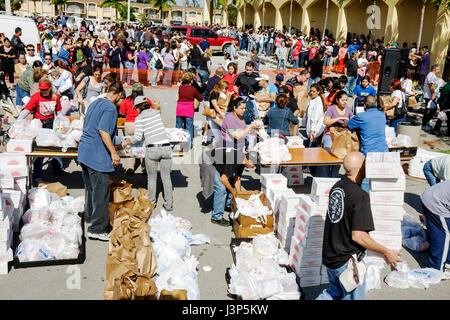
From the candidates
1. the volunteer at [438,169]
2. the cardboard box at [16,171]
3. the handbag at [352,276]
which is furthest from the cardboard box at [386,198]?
the cardboard box at [16,171]

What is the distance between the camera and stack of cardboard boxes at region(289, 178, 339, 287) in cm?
465

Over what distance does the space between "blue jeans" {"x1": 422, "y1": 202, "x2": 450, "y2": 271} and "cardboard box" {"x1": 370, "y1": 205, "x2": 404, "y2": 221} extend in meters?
0.57

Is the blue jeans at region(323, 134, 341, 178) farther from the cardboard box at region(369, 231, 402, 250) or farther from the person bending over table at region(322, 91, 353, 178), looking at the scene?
the cardboard box at region(369, 231, 402, 250)

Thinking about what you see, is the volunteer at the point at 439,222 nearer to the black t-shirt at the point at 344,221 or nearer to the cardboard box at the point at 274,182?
the cardboard box at the point at 274,182

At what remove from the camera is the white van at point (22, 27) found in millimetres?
16547

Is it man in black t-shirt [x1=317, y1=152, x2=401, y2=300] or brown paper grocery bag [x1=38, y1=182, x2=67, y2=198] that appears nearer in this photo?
man in black t-shirt [x1=317, y1=152, x2=401, y2=300]

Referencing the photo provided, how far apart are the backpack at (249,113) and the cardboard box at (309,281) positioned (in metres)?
4.46

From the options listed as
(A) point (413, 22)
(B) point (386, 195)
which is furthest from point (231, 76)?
(A) point (413, 22)

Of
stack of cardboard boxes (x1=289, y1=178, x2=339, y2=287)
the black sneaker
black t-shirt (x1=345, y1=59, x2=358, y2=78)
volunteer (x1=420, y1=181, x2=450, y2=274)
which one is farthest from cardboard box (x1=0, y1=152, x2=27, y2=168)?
black t-shirt (x1=345, y1=59, x2=358, y2=78)

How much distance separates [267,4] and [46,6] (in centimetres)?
7097

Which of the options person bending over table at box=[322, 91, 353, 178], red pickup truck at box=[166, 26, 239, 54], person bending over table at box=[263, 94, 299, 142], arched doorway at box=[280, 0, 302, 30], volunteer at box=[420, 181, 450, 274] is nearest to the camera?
volunteer at box=[420, 181, 450, 274]

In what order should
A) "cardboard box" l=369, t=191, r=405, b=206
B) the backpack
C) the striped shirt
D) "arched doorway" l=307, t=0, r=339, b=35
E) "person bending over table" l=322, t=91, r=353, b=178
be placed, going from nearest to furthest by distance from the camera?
"cardboard box" l=369, t=191, r=405, b=206 < the striped shirt < "person bending over table" l=322, t=91, r=353, b=178 < the backpack < "arched doorway" l=307, t=0, r=339, b=35

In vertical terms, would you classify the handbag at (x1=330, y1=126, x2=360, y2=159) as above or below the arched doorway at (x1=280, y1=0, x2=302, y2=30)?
below
